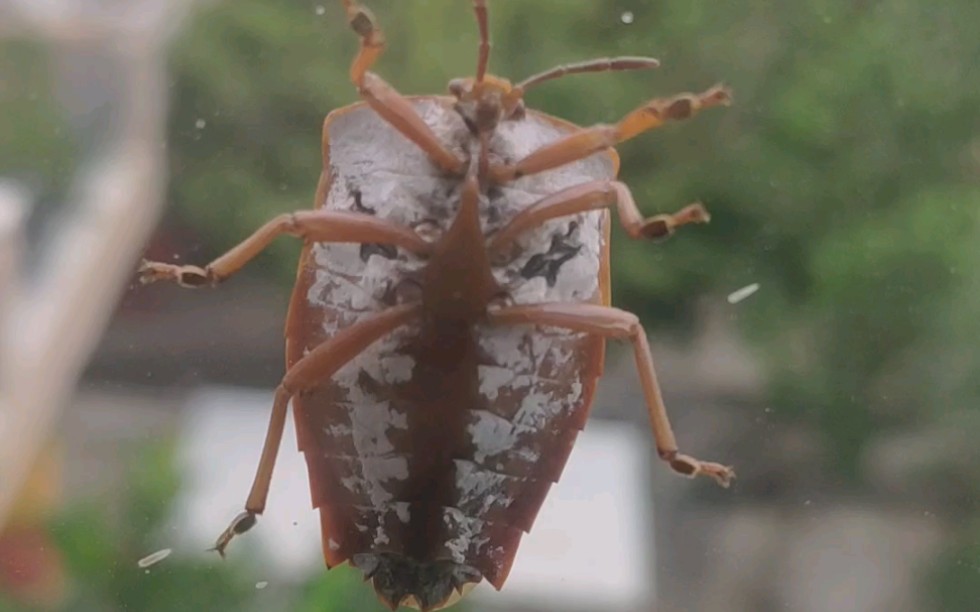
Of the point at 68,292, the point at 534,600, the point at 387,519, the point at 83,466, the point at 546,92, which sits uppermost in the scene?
the point at 546,92

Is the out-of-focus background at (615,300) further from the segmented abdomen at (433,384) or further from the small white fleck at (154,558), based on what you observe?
the segmented abdomen at (433,384)

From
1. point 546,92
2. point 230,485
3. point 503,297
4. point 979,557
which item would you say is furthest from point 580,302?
point 979,557

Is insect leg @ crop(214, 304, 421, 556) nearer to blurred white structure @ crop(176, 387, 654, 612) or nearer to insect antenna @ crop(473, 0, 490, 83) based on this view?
insect antenna @ crop(473, 0, 490, 83)

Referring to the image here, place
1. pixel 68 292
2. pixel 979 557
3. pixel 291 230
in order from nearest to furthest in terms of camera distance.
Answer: pixel 291 230 → pixel 979 557 → pixel 68 292

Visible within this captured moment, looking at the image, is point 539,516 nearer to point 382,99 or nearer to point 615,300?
point 615,300

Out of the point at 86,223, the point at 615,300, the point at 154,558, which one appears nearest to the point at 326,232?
the point at 154,558

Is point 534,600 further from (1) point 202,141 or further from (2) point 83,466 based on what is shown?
(1) point 202,141

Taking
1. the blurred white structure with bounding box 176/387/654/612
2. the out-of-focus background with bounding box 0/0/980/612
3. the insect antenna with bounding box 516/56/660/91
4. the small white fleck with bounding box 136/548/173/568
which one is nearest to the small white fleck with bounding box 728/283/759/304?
the out-of-focus background with bounding box 0/0/980/612

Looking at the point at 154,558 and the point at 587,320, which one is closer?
the point at 587,320
